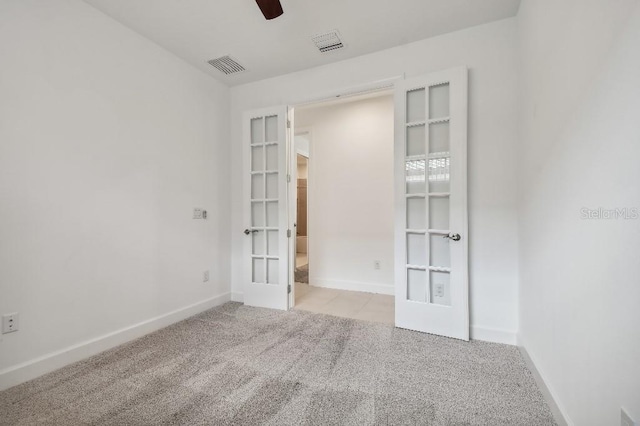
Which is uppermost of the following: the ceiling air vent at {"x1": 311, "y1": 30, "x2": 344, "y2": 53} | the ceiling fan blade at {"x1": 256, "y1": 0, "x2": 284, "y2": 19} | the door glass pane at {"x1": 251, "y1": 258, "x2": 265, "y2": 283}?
the ceiling air vent at {"x1": 311, "y1": 30, "x2": 344, "y2": 53}

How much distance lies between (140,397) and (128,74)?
2.52 metres

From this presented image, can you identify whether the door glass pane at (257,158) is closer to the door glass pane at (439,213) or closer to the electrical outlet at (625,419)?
the door glass pane at (439,213)

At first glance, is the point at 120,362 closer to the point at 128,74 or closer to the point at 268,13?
the point at 128,74

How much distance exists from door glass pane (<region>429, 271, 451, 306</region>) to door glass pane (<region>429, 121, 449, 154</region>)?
1.12 metres

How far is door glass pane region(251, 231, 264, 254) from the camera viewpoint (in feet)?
10.8

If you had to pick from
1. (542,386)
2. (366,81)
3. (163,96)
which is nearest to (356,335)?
(542,386)

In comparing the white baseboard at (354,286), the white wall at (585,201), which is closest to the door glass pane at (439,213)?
the white wall at (585,201)

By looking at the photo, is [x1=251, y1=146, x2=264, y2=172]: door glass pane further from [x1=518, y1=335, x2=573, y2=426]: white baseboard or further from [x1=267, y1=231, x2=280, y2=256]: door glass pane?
[x1=518, y1=335, x2=573, y2=426]: white baseboard

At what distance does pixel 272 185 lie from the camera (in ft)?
10.6

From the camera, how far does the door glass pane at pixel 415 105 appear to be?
2.53 m

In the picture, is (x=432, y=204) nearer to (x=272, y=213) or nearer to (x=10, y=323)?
Result: (x=272, y=213)

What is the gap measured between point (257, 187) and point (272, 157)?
41 centimetres

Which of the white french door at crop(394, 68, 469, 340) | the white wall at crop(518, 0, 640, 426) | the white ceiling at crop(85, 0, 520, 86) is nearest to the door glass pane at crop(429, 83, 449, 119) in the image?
the white french door at crop(394, 68, 469, 340)

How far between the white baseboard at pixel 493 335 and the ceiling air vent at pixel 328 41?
2868 mm
